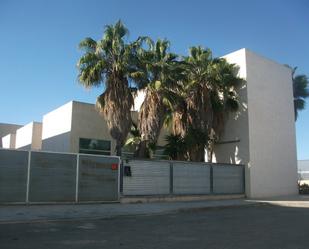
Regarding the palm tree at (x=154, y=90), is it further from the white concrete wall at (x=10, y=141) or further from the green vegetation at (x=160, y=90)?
the white concrete wall at (x=10, y=141)

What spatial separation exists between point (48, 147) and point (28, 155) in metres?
13.0

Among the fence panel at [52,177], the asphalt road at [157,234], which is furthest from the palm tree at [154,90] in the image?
the asphalt road at [157,234]

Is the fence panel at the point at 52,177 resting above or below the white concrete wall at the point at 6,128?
below

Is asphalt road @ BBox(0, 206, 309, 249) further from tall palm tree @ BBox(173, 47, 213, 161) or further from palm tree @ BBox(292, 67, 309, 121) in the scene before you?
palm tree @ BBox(292, 67, 309, 121)

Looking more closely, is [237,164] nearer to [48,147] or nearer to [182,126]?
[182,126]

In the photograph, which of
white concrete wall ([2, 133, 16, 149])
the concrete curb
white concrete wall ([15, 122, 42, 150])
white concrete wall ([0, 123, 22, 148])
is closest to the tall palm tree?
the concrete curb

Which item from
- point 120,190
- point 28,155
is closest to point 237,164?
point 120,190

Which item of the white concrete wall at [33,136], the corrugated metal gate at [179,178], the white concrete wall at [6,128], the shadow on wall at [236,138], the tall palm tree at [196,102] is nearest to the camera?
the corrugated metal gate at [179,178]

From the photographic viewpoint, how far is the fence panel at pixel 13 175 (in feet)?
54.2

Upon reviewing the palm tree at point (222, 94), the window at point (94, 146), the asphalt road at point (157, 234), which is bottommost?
the asphalt road at point (157, 234)

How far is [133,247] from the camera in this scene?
824 cm

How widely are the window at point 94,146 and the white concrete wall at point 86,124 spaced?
0.78 ft

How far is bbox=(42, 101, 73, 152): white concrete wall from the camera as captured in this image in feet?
87.1

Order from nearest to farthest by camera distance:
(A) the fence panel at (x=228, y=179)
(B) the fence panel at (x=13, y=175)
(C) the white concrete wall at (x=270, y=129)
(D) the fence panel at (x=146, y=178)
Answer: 1. (B) the fence panel at (x=13, y=175)
2. (D) the fence panel at (x=146, y=178)
3. (A) the fence panel at (x=228, y=179)
4. (C) the white concrete wall at (x=270, y=129)
